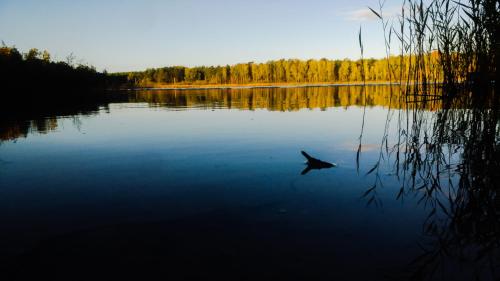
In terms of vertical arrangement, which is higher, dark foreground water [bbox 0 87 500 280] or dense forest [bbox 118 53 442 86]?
dense forest [bbox 118 53 442 86]

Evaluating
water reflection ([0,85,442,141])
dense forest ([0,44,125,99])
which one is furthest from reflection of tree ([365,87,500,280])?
dense forest ([0,44,125,99])

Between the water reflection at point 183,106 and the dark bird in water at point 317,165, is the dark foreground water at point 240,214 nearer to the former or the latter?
the dark bird in water at point 317,165

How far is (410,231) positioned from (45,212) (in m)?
5.06

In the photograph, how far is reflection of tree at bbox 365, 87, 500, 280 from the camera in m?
3.15

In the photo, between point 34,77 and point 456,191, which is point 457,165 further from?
point 34,77

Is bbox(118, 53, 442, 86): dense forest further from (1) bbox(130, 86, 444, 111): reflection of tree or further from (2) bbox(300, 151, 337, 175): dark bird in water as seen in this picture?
(2) bbox(300, 151, 337, 175): dark bird in water

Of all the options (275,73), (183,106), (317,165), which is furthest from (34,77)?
(275,73)

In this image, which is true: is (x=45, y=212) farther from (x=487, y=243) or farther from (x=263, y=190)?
(x=487, y=243)

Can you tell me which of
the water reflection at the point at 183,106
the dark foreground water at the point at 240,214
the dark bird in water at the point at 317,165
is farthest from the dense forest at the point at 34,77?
the dark bird in water at the point at 317,165

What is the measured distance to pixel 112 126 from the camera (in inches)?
601

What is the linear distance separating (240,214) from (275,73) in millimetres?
146863

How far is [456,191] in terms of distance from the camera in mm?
5023

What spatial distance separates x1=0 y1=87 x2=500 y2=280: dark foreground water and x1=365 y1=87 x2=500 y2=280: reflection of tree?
27mm

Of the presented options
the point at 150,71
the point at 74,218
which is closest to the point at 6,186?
the point at 74,218
